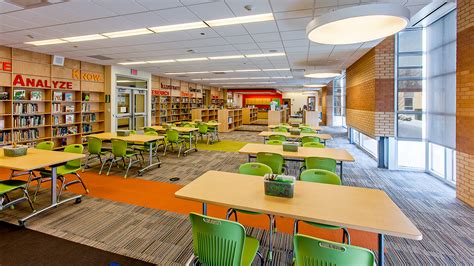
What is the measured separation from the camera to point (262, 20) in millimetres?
4434

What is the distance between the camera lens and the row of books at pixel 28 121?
22.0 ft

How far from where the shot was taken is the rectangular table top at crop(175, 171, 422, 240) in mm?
1662

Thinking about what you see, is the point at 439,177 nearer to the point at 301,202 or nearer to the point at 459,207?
the point at 459,207

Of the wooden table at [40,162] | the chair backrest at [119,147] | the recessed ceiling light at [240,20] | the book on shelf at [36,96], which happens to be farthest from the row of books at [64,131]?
the recessed ceiling light at [240,20]

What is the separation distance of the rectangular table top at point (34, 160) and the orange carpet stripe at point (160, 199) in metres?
0.89

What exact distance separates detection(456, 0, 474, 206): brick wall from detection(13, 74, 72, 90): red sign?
1004cm

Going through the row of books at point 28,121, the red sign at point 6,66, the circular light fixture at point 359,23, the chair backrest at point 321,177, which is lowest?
the chair backrest at point 321,177

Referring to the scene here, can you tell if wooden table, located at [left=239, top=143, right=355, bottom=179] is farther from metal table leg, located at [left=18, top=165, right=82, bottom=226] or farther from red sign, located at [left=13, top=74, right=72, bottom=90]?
red sign, located at [left=13, top=74, right=72, bottom=90]

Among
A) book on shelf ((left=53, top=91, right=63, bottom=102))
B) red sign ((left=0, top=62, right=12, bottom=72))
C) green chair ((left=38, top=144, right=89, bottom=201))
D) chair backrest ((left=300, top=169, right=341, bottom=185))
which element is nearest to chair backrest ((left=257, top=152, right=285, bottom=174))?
chair backrest ((left=300, top=169, right=341, bottom=185))

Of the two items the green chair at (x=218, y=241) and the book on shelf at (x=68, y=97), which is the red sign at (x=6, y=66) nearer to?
the book on shelf at (x=68, y=97)

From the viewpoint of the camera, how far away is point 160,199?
408 cm

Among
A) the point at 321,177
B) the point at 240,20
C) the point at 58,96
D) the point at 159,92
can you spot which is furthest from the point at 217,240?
the point at 159,92

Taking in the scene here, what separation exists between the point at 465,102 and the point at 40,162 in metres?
6.44

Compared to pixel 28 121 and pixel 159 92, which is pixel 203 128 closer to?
pixel 159 92
